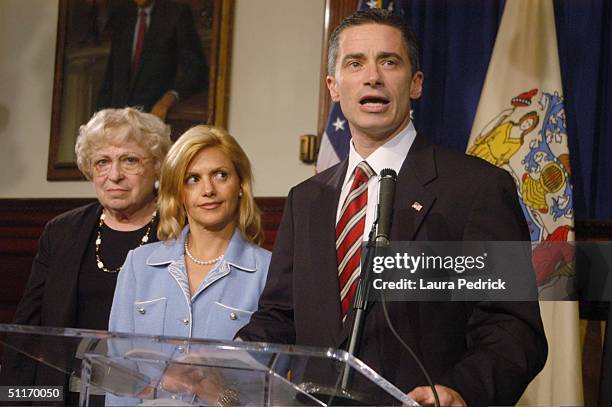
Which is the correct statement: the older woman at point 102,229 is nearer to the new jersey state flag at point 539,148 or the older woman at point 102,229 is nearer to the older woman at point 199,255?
the older woman at point 199,255

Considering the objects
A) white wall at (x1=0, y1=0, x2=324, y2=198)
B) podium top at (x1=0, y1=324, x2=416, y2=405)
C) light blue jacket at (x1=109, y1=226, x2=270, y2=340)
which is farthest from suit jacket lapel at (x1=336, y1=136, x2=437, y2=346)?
white wall at (x1=0, y1=0, x2=324, y2=198)

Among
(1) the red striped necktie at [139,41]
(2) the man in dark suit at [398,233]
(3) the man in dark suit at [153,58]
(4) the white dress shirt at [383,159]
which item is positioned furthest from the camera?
(1) the red striped necktie at [139,41]

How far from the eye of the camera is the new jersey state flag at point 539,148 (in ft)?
13.4

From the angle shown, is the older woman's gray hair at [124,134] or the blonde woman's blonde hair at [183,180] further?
the older woman's gray hair at [124,134]

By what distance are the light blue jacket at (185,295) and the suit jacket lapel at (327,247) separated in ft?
2.21

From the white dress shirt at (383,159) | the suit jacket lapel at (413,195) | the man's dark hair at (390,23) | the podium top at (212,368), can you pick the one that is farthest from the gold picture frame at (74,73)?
the podium top at (212,368)

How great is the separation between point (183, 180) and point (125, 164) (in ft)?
1.67

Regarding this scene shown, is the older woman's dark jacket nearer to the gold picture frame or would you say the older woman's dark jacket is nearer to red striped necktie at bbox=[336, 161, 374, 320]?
red striped necktie at bbox=[336, 161, 374, 320]

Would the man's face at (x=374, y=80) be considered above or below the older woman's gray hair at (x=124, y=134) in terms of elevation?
above

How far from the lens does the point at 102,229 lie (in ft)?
12.8

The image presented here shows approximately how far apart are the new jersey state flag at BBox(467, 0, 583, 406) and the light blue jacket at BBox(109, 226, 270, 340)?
136 cm

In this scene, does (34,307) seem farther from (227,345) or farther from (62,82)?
(62,82)

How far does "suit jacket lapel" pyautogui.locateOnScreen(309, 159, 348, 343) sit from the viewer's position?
100.0 inches

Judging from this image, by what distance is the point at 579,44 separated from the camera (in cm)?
454
